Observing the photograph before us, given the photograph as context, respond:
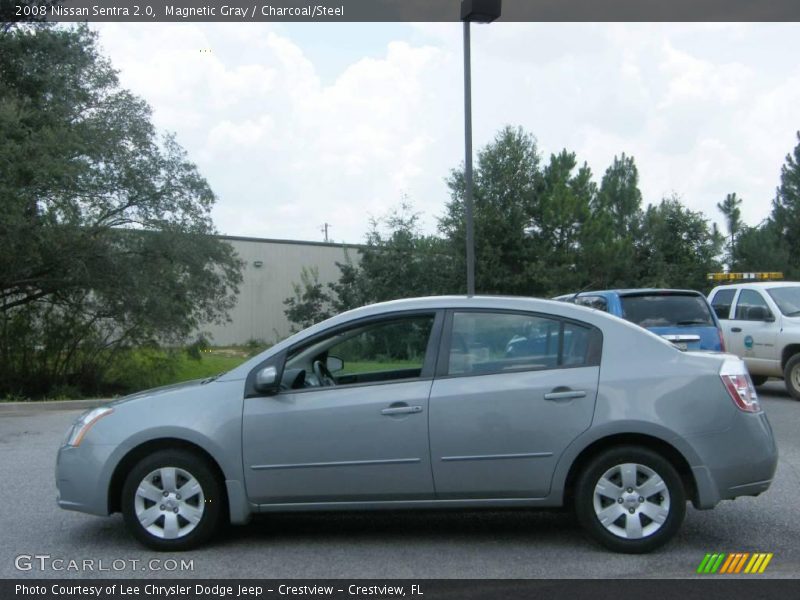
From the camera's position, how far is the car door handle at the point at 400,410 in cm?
571

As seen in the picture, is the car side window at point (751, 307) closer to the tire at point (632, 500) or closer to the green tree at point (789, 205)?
the tire at point (632, 500)

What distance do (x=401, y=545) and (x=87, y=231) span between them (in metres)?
14.6

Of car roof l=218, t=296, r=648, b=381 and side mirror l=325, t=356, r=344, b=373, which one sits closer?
car roof l=218, t=296, r=648, b=381

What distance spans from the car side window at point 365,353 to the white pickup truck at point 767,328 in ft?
33.3

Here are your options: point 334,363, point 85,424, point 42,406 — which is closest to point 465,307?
point 334,363

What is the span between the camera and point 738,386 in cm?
574

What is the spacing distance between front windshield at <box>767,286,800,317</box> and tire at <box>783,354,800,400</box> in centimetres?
79

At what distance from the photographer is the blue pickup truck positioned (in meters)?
11.6

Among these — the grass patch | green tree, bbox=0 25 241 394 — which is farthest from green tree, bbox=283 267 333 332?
green tree, bbox=0 25 241 394

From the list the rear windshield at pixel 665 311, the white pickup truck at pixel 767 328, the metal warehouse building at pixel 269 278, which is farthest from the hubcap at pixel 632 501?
the metal warehouse building at pixel 269 278

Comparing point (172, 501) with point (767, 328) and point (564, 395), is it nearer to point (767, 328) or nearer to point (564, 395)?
point (564, 395)

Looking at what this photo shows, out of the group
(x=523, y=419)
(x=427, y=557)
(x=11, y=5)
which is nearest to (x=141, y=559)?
(x=427, y=557)

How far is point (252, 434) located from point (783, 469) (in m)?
5.36

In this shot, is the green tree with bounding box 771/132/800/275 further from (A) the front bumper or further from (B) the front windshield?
(A) the front bumper
